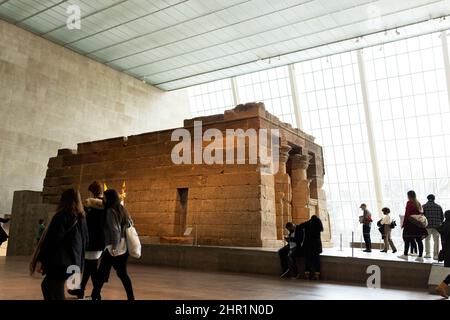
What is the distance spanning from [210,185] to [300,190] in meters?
4.02

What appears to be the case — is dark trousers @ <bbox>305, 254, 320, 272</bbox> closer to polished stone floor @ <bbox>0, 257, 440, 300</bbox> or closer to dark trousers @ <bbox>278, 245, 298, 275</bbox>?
dark trousers @ <bbox>278, 245, 298, 275</bbox>

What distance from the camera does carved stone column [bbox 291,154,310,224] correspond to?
573 inches

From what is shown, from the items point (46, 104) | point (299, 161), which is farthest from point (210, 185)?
point (46, 104)

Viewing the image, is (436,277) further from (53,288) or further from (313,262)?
(53,288)

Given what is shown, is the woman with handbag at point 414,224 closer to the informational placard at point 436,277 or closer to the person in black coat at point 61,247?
the informational placard at point 436,277

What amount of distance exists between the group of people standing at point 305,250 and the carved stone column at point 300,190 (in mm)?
5135

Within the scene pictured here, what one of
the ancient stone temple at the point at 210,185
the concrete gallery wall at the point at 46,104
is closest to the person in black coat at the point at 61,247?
the ancient stone temple at the point at 210,185

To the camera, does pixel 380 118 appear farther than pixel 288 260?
Yes

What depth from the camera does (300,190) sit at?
Answer: 15008 millimetres

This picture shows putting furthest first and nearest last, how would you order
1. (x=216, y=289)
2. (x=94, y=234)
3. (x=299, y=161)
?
(x=299, y=161) → (x=216, y=289) → (x=94, y=234)

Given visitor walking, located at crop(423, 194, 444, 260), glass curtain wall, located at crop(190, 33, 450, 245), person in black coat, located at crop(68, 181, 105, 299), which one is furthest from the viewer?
glass curtain wall, located at crop(190, 33, 450, 245)

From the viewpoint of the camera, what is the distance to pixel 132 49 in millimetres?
22828

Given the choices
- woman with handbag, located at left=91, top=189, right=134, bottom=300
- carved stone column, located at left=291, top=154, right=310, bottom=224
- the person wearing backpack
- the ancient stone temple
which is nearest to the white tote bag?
woman with handbag, located at left=91, top=189, right=134, bottom=300

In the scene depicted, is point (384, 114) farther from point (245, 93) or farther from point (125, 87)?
point (125, 87)
